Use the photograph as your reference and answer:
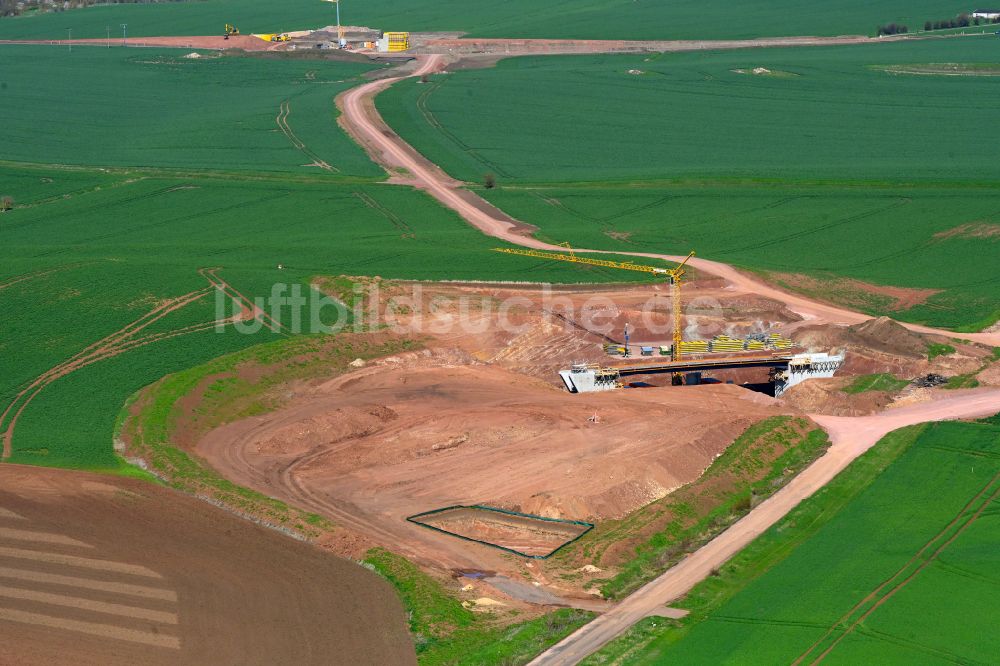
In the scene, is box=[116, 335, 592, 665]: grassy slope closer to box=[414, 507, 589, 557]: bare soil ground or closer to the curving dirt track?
box=[414, 507, 589, 557]: bare soil ground

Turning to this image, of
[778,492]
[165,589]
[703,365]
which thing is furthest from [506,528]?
[703,365]

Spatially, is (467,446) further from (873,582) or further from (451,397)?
(873,582)

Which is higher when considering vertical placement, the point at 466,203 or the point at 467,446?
the point at 466,203

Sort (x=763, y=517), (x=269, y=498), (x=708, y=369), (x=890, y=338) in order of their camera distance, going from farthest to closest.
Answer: (x=708, y=369) → (x=890, y=338) → (x=269, y=498) → (x=763, y=517)

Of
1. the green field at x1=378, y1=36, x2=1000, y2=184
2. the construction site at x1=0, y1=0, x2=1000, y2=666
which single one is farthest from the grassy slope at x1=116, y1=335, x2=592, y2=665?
the green field at x1=378, y1=36, x2=1000, y2=184

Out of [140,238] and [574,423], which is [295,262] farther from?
[574,423]

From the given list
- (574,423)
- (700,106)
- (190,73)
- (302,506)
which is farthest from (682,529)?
(190,73)
